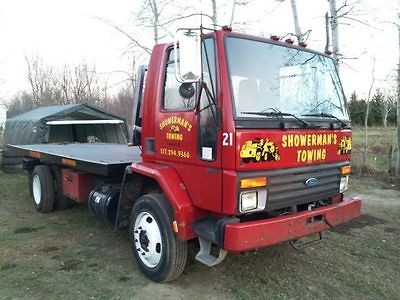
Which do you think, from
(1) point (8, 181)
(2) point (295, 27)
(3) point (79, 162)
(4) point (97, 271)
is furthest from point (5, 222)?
(2) point (295, 27)

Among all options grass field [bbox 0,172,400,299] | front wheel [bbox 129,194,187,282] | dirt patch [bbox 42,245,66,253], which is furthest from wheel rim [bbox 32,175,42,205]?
front wheel [bbox 129,194,187,282]

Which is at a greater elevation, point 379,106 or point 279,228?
point 379,106

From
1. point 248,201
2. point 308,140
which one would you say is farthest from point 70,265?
point 308,140

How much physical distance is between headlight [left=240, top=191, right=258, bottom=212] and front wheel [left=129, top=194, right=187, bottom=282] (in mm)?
801

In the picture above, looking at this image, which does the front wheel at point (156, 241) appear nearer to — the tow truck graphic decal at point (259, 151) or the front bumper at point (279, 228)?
the front bumper at point (279, 228)

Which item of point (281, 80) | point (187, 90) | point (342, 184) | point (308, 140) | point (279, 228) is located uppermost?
point (281, 80)

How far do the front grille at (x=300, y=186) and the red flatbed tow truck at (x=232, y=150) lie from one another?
0.01m

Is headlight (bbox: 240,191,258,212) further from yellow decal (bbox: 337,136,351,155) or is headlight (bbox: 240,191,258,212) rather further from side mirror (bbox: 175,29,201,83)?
yellow decal (bbox: 337,136,351,155)

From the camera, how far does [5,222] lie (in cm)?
657

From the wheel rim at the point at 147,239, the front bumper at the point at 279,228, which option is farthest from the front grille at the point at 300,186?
the wheel rim at the point at 147,239

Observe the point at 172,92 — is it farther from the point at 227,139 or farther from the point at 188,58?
the point at 227,139

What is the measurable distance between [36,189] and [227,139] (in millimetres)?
5271

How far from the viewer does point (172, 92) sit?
409cm

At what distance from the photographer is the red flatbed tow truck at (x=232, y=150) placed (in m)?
3.43
